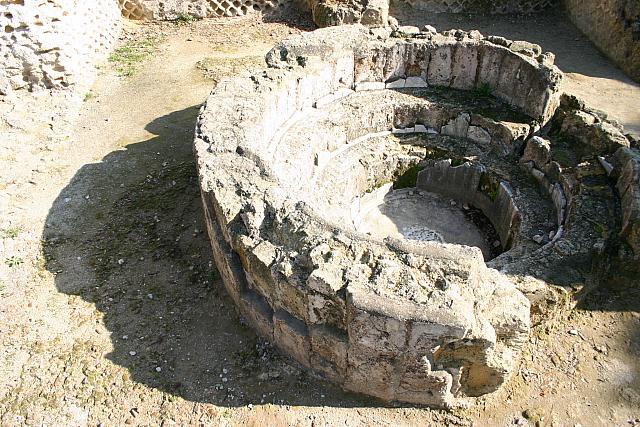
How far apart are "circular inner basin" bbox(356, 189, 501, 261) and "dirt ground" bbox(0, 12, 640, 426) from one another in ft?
8.03

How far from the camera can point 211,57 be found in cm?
1210

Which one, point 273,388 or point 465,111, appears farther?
point 465,111

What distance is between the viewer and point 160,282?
6.26m

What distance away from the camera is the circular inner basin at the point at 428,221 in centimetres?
802

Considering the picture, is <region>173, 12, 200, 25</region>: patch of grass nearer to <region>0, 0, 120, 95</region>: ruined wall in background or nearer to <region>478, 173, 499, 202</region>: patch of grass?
<region>0, 0, 120, 95</region>: ruined wall in background

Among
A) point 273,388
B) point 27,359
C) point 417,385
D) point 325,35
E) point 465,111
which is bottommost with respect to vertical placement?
point 27,359

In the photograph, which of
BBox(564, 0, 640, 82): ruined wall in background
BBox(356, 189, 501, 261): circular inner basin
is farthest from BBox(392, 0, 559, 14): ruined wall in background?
BBox(356, 189, 501, 261): circular inner basin

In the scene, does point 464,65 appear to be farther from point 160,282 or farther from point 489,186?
point 160,282

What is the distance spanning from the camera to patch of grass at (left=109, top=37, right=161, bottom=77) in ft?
37.3

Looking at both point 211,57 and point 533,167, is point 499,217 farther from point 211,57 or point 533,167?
point 211,57

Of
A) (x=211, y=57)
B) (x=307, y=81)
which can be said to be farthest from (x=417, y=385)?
(x=211, y=57)

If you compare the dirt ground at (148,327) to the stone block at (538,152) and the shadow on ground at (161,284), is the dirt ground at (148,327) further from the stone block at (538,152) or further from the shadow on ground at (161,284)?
the stone block at (538,152)

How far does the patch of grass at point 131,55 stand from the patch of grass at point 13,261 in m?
5.86

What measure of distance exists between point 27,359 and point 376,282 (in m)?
3.96
